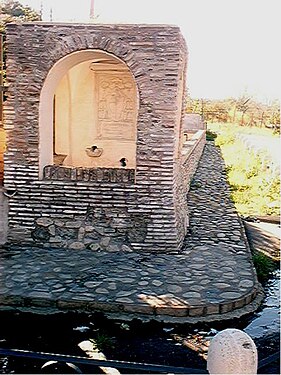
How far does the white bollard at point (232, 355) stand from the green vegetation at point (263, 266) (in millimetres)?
4740

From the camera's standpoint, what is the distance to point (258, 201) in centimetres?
1351

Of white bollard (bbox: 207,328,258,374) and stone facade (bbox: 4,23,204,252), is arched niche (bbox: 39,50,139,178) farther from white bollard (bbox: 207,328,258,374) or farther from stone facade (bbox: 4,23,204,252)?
white bollard (bbox: 207,328,258,374)

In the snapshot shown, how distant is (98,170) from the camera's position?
797 cm

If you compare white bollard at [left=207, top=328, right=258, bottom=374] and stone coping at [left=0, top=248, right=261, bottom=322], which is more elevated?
white bollard at [left=207, top=328, right=258, bottom=374]

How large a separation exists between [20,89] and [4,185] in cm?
148

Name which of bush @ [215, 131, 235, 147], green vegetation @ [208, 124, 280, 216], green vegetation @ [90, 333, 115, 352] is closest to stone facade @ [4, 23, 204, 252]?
green vegetation @ [90, 333, 115, 352]

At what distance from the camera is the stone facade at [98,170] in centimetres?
756

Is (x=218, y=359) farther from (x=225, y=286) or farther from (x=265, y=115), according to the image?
(x=265, y=115)

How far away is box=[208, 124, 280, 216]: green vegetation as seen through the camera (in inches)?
504

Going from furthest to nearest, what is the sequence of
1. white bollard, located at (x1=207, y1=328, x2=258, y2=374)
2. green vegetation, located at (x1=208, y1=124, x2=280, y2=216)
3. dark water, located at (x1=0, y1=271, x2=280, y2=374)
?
1. green vegetation, located at (x1=208, y1=124, x2=280, y2=216)
2. dark water, located at (x1=0, y1=271, x2=280, y2=374)
3. white bollard, located at (x1=207, y1=328, x2=258, y2=374)

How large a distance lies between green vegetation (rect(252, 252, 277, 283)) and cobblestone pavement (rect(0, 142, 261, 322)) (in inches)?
9.0

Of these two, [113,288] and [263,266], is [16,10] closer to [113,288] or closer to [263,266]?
[263,266]

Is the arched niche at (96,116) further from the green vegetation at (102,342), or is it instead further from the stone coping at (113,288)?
the green vegetation at (102,342)

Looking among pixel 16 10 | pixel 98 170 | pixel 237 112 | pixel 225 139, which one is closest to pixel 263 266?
pixel 98 170
